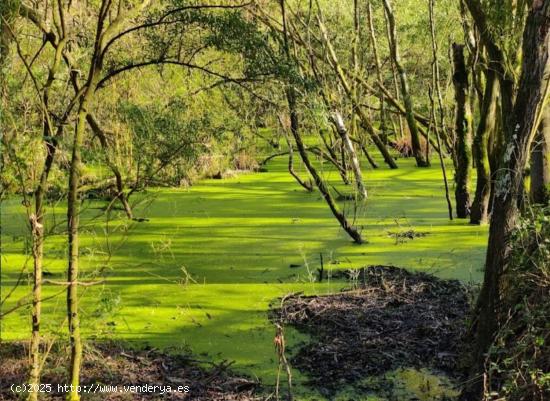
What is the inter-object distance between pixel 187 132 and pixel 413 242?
235cm

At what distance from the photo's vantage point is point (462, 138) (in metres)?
6.38

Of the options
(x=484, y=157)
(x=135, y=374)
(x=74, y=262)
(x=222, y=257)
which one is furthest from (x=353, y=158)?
(x=74, y=262)

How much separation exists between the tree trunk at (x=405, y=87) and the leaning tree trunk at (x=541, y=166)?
6.08 metres

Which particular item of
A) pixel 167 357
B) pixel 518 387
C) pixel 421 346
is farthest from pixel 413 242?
pixel 518 387

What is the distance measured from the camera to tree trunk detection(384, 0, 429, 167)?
30.9 feet

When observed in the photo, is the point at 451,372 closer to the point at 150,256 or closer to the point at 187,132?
the point at 187,132

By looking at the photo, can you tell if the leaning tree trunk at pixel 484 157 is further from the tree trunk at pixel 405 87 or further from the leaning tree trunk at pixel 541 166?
the tree trunk at pixel 405 87

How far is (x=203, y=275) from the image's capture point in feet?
15.8

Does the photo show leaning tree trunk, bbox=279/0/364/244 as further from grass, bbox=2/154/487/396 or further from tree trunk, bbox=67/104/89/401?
tree trunk, bbox=67/104/89/401

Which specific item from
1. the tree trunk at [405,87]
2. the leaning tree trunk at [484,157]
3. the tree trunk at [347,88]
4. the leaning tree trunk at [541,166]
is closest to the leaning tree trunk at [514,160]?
the leaning tree trunk at [541,166]

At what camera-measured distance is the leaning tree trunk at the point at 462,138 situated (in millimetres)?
6262

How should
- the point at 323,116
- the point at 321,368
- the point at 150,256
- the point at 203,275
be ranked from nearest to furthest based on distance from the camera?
the point at 321,368
the point at 323,116
the point at 203,275
the point at 150,256

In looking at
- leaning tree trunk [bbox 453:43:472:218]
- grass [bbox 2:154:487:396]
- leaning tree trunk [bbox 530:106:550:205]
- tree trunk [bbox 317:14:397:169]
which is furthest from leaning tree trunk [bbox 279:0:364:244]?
tree trunk [bbox 317:14:397:169]

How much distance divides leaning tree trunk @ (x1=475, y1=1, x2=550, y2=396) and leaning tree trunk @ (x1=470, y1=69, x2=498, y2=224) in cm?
332
